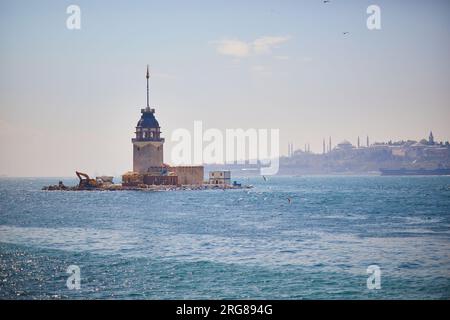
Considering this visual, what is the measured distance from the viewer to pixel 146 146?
110m

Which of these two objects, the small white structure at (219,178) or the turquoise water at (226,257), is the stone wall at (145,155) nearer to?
the small white structure at (219,178)

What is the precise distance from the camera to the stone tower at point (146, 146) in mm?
110000

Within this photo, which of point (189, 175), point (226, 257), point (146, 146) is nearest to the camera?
point (226, 257)

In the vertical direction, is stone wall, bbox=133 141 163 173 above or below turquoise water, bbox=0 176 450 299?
above

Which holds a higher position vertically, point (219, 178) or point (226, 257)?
point (219, 178)

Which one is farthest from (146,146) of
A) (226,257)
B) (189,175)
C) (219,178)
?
(226,257)

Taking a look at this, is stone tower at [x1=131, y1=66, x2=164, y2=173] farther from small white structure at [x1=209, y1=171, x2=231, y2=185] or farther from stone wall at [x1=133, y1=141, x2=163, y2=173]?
small white structure at [x1=209, y1=171, x2=231, y2=185]

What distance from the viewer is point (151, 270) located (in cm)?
2631

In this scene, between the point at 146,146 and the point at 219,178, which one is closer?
the point at 146,146

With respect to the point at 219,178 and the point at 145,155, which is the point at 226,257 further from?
the point at 219,178

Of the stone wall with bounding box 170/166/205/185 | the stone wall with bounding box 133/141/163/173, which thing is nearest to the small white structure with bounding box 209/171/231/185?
the stone wall with bounding box 170/166/205/185

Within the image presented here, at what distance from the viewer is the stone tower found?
361 ft
